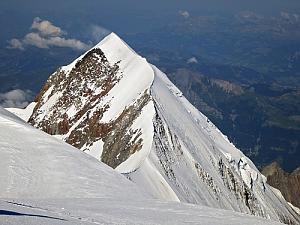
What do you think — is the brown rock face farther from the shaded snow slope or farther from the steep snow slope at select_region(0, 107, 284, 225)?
the steep snow slope at select_region(0, 107, 284, 225)

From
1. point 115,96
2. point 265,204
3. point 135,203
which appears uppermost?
point 135,203

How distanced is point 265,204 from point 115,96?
115ft

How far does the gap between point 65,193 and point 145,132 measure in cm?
4026

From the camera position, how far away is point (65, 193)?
26.3m

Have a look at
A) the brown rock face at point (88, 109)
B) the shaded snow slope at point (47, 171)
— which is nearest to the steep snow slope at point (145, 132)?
the brown rock face at point (88, 109)

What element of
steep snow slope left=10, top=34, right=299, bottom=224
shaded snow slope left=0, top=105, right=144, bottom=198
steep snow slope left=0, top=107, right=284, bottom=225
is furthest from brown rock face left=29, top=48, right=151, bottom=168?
steep snow slope left=0, top=107, right=284, bottom=225

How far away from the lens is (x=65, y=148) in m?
34.2

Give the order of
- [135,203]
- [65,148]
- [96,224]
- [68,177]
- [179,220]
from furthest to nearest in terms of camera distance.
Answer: [65,148], [68,177], [135,203], [179,220], [96,224]

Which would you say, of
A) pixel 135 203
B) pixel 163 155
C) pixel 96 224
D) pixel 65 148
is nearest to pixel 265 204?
pixel 163 155

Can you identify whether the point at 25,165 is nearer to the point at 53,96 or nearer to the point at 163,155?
the point at 163,155

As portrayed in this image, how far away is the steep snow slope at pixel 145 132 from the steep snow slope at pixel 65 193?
15.0m

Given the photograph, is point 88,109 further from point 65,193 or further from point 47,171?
point 65,193

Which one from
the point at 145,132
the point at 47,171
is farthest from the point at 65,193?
the point at 145,132

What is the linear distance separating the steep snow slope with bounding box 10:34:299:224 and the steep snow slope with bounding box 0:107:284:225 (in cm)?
1504
